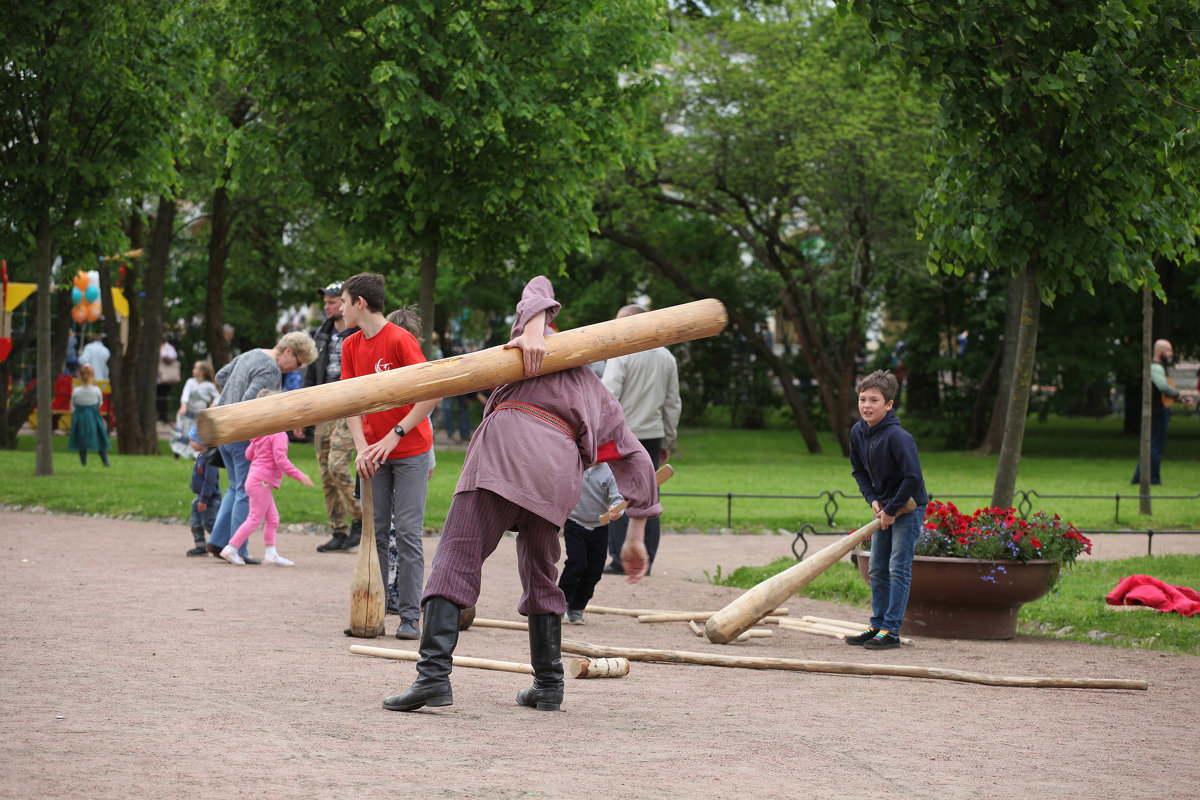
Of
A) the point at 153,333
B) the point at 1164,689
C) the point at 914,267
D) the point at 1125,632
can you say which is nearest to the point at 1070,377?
the point at 914,267

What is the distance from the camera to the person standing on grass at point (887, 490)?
7.84 metres

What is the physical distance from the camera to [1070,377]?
89.3ft

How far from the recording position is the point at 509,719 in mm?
5336

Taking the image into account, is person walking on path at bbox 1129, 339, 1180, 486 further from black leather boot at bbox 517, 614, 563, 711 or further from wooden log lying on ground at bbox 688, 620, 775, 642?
black leather boot at bbox 517, 614, 563, 711

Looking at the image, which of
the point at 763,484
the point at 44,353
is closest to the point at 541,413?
the point at 44,353

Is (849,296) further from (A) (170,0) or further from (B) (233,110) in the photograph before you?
(A) (170,0)

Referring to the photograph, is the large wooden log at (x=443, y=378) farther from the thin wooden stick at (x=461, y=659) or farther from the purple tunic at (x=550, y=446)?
the thin wooden stick at (x=461, y=659)

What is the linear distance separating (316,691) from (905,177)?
19223mm

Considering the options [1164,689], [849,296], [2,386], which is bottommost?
[1164,689]

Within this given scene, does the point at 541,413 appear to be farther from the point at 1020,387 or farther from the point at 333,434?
the point at 333,434

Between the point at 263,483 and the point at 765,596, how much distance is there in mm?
4692

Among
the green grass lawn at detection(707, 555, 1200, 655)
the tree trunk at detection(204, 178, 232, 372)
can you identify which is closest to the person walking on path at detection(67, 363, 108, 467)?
the tree trunk at detection(204, 178, 232, 372)

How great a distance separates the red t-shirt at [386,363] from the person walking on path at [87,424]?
1306 centimetres

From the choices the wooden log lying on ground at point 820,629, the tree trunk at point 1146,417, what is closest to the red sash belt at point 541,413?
the wooden log lying on ground at point 820,629
